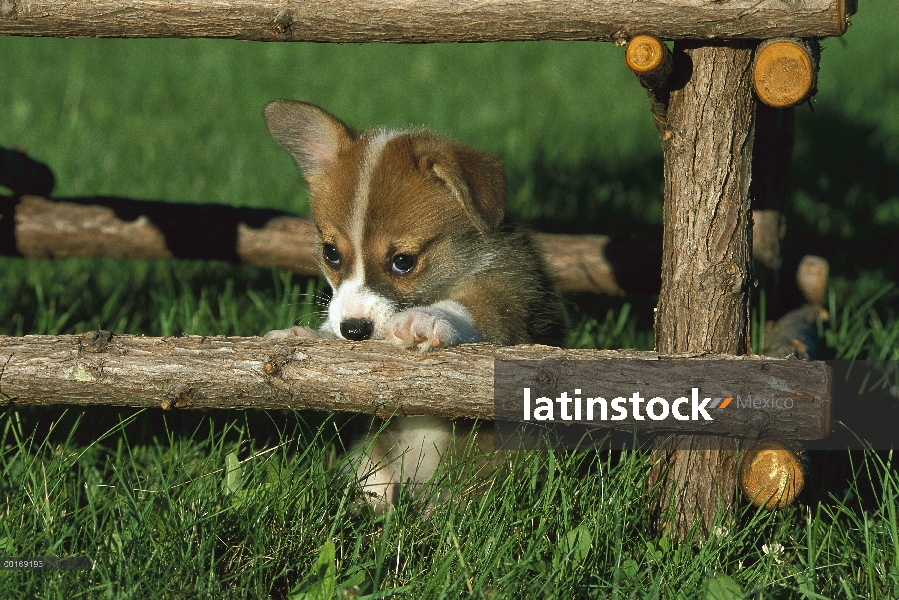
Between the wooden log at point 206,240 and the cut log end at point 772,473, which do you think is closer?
the cut log end at point 772,473

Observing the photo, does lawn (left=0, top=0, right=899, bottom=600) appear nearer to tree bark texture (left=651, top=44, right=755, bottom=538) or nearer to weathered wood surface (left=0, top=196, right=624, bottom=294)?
tree bark texture (left=651, top=44, right=755, bottom=538)

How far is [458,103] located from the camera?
9.53 m

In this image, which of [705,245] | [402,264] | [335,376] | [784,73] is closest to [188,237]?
[402,264]

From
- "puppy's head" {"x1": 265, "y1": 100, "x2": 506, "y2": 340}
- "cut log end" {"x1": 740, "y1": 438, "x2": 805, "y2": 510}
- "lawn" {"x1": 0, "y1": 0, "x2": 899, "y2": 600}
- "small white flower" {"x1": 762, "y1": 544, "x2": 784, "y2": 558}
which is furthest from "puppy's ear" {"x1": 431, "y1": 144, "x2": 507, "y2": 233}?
"small white flower" {"x1": 762, "y1": 544, "x2": 784, "y2": 558}

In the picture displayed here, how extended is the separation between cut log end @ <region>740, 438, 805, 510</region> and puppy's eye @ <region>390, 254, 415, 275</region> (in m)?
1.36

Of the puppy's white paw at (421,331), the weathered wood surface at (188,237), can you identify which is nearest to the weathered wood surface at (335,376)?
the puppy's white paw at (421,331)

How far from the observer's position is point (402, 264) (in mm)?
3488

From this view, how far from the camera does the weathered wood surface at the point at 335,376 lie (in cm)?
274

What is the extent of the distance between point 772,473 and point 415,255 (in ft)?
4.79

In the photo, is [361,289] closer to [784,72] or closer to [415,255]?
[415,255]

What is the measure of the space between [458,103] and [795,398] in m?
7.23

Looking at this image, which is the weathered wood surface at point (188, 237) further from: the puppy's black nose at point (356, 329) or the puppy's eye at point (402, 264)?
the puppy's black nose at point (356, 329)

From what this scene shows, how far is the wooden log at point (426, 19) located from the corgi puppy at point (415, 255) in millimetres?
640

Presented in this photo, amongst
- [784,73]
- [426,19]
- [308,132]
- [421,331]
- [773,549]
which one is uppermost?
[426,19]
